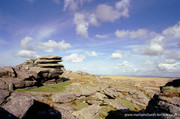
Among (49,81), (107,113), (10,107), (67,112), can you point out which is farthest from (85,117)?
(49,81)


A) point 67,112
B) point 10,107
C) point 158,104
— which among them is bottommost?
point 67,112

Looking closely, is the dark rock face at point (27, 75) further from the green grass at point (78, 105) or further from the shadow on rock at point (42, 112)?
the green grass at point (78, 105)

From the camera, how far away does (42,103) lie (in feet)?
45.9

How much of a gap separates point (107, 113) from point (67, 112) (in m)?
6.70

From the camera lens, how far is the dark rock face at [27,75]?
17.6 meters

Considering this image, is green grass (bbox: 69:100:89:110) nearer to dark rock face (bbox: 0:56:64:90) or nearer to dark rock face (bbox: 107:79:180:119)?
dark rock face (bbox: 107:79:180:119)

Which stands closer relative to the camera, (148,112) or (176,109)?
(176,109)

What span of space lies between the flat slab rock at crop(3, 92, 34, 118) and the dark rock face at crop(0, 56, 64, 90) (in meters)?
7.05

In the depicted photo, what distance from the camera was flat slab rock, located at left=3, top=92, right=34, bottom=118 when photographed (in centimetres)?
941

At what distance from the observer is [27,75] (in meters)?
20.9

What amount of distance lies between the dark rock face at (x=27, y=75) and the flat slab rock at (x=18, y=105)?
7047 mm

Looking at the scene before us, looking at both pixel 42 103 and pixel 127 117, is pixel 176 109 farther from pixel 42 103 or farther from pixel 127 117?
pixel 42 103

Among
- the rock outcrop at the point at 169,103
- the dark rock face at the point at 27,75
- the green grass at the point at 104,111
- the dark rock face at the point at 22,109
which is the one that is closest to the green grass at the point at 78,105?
the green grass at the point at 104,111

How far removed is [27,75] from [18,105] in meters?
12.4
